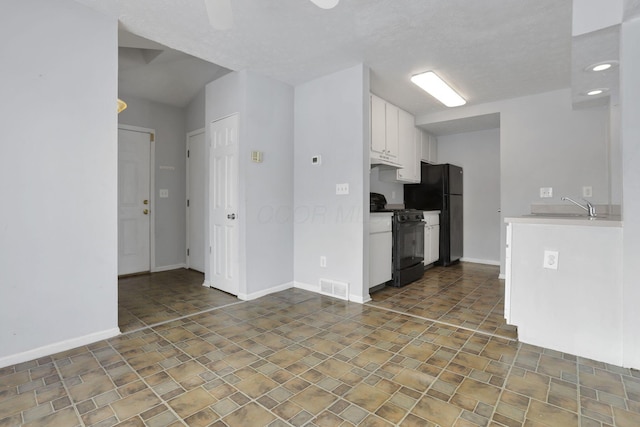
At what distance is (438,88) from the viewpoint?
383cm

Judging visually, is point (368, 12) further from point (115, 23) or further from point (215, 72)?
point (215, 72)

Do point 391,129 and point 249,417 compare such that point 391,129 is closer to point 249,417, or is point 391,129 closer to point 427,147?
point 427,147

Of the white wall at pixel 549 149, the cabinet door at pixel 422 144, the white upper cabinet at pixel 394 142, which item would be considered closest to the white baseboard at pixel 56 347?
the white upper cabinet at pixel 394 142

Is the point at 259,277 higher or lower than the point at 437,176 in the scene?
lower

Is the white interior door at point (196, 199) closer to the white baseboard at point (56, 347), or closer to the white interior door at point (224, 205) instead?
the white interior door at point (224, 205)

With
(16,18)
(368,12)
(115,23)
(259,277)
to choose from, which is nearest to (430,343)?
(259,277)

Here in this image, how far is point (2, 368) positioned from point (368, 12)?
337 cm

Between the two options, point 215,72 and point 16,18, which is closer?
point 16,18

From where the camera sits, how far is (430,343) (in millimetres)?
2283

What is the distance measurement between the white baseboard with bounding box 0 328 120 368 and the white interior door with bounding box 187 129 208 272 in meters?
2.34

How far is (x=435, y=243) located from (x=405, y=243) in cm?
133

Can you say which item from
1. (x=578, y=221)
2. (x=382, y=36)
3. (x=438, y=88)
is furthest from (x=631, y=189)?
(x=438, y=88)

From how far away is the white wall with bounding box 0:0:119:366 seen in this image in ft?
6.54

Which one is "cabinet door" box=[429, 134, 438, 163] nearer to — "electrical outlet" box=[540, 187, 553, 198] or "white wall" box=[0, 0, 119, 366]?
"electrical outlet" box=[540, 187, 553, 198]
